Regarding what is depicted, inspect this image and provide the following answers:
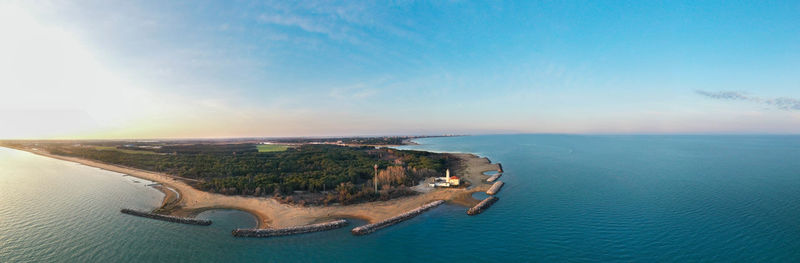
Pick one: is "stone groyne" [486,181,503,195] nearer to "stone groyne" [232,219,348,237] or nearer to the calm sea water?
the calm sea water

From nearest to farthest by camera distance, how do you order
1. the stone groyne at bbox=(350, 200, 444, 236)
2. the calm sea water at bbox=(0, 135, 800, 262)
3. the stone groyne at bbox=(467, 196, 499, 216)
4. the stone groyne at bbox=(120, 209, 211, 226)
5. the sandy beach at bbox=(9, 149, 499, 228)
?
1. the calm sea water at bbox=(0, 135, 800, 262)
2. the stone groyne at bbox=(350, 200, 444, 236)
3. the stone groyne at bbox=(120, 209, 211, 226)
4. the sandy beach at bbox=(9, 149, 499, 228)
5. the stone groyne at bbox=(467, 196, 499, 216)

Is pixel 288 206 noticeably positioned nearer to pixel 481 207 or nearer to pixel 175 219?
pixel 175 219

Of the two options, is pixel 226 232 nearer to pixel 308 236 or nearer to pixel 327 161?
pixel 308 236

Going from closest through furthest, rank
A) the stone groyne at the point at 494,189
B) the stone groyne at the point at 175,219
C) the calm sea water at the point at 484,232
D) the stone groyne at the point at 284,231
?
the calm sea water at the point at 484,232 → the stone groyne at the point at 284,231 → the stone groyne at the point at 175,219 → the stone groyne at the point at 494,189

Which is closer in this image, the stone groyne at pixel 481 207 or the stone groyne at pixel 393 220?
the stone groyne at pixel 393 220

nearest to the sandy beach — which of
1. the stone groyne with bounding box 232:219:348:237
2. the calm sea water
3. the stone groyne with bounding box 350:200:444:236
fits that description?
the stone groyne with bounding box 350:200:444:236

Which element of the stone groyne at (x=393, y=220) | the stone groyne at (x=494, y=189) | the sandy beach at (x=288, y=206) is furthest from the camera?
the stone groyne at (x=494, y=189)

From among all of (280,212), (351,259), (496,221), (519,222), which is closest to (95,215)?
(280,212)

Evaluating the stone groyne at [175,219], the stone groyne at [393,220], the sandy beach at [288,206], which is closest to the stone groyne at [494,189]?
the sandy beach at [288,206]

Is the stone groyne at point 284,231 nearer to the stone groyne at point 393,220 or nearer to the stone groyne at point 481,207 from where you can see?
the stone groyne at point 393,220
